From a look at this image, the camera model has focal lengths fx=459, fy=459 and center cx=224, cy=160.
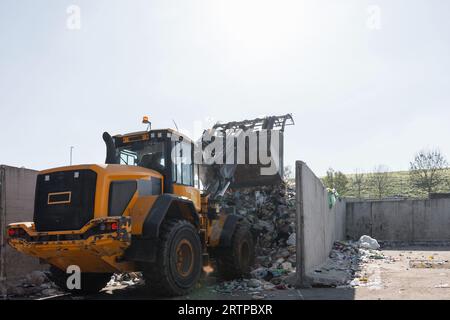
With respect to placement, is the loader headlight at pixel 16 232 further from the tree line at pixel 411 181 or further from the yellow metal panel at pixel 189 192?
the tree line at pixel 411 181

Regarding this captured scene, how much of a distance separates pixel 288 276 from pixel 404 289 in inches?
79.5

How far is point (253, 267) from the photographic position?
994 centimetres

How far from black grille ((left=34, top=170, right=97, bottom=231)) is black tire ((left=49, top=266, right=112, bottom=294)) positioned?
104 cm

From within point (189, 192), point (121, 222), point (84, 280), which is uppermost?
point (189, 192)

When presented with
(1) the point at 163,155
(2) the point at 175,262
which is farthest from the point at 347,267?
(1) the point at 163,155

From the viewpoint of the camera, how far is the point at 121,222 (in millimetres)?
6094

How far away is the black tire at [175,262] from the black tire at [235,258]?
1284 mm

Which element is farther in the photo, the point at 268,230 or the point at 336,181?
the point at 336,181

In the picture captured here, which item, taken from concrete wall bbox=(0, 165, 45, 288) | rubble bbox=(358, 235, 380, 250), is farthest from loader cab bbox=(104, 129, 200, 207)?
rubble bbox=(358, 235, 380, 250)

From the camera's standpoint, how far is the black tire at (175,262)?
6.66 metres

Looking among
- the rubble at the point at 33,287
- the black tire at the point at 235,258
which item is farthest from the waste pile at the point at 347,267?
the rubble at the point at 33,287

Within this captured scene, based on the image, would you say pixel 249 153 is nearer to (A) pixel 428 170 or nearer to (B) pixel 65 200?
(B) pixel 65 200

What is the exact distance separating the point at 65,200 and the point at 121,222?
1.11 meters
